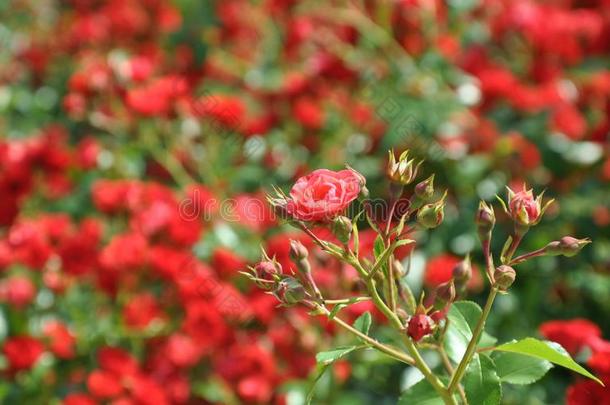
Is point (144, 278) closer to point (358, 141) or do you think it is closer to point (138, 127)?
point (138, 127)

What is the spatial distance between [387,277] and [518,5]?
4.76 ft

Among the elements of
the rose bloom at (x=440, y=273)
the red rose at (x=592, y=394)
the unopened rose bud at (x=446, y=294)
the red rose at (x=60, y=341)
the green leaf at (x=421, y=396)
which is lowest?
the red rose at (x=60, y=341)

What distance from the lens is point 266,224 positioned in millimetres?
1740

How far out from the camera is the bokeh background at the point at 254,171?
1.44m

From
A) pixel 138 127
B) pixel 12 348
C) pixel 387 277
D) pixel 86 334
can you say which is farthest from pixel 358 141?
pixel 387 277

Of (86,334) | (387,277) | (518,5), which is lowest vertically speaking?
(86,334)

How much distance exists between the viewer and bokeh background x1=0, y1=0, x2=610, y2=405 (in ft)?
4.74

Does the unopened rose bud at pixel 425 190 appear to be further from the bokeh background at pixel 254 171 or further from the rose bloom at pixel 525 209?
the bokeh background at pixel 254 171

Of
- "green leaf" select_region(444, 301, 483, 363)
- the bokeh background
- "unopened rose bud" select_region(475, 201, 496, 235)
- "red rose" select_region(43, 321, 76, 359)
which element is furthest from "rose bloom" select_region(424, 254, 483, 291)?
"red rose" select_region(43, 321, 76, 359)

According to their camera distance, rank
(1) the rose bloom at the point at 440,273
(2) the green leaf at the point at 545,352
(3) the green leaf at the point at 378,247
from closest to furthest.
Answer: (2) the green leaf at the point at 545,352, (3) the green leaf at the point at 378,247, (1) the rose bloom at the point at 440,273

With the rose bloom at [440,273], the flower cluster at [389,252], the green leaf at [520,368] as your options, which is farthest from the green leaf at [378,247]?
the rose bloom at [440,273]

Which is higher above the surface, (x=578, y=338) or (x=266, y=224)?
(x=578, y=338)

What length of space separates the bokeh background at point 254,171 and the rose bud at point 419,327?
0.36m

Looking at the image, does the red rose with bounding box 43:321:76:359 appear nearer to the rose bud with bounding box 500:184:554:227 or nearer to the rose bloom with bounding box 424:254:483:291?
the rose bloom with bounding box 424:254:483:291
